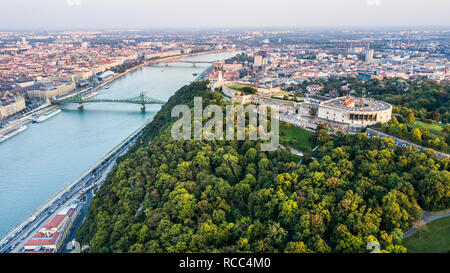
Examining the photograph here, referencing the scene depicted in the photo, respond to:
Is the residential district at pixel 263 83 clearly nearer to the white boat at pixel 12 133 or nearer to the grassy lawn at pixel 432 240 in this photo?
the white boat at pixel 12 133

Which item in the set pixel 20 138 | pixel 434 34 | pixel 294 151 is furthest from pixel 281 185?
pixel 434 34

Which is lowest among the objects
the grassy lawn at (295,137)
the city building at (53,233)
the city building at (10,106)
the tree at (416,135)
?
the city building at (53,233)

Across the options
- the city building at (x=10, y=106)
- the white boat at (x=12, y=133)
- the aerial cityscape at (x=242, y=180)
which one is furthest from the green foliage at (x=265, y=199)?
the city building at (x=10, y=106)

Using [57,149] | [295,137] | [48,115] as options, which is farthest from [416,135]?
[48,115]

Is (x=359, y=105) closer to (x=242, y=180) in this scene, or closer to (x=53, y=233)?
(x=242, y=180)

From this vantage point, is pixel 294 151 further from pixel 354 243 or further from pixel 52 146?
pixel 52 146
